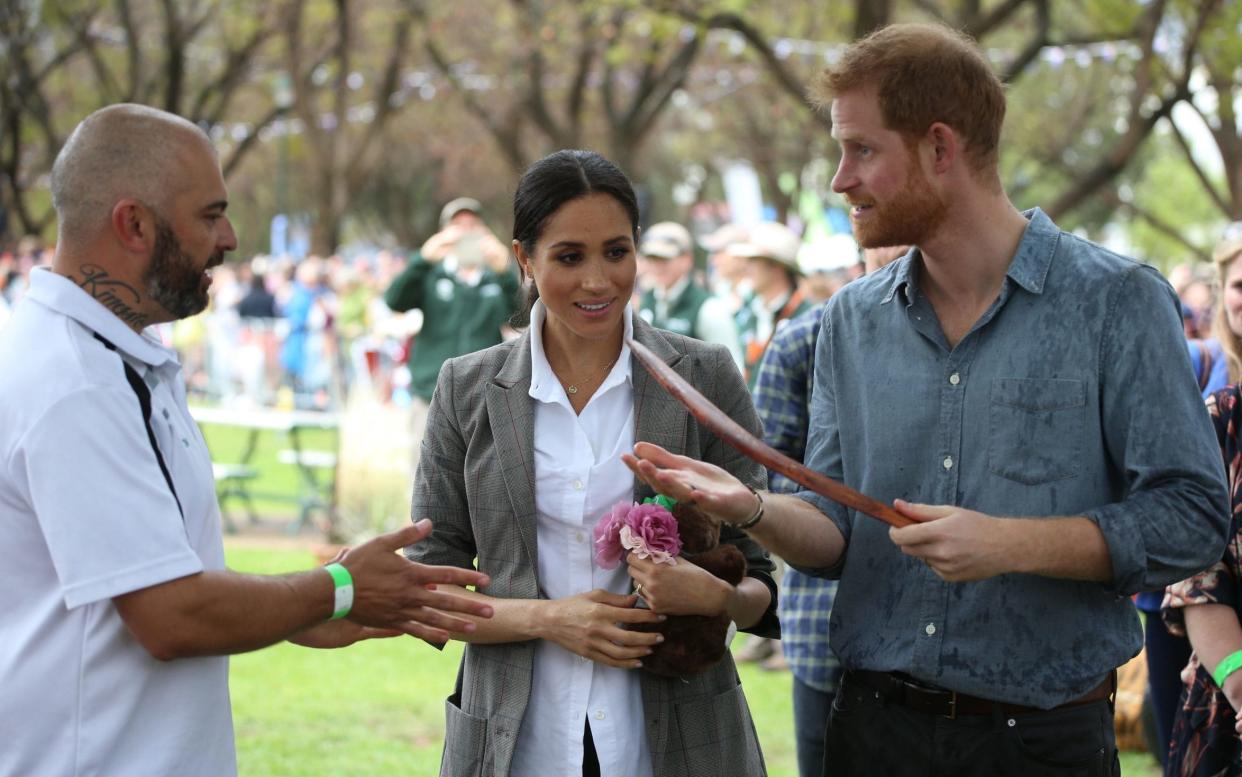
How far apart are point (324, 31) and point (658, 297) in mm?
22468

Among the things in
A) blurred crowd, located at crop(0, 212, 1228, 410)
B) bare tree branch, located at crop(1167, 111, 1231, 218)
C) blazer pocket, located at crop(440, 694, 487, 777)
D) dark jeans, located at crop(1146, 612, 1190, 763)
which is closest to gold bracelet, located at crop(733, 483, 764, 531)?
blazer pocket, located at crop(440, 694, 487, 777)

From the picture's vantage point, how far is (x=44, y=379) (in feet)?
8.67

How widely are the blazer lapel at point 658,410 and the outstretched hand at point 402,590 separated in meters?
0.55

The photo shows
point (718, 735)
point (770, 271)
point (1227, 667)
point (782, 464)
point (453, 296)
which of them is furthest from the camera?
point (453, 296)

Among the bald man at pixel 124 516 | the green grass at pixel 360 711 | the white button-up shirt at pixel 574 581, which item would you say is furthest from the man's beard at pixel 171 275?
the green grass at pixel 360 711

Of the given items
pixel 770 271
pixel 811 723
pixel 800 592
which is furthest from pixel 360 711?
pixel 800 592

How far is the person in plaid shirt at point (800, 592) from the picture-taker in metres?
4.62

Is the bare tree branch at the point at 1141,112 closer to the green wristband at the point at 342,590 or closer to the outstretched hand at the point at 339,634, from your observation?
the outstretched hand at the point at 339,634

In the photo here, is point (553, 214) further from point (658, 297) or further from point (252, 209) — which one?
point (252, 209)

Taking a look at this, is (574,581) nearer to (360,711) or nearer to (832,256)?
(360,711)

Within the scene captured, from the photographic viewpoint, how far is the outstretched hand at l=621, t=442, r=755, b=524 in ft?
9.73

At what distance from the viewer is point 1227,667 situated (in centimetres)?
353

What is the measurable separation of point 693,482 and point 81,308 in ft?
4.29

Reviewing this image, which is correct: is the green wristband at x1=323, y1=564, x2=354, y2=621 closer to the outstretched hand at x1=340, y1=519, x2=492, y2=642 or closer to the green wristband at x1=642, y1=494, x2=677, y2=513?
the outstretched hand at x1=340, y1=519, x2=492, y2=642
